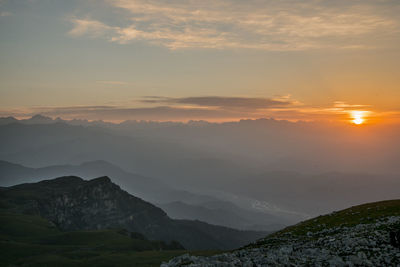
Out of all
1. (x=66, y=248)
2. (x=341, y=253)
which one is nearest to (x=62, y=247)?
(x=66, y=248)

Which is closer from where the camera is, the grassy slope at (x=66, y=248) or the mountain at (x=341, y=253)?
the mountain at (x=341, y=253)

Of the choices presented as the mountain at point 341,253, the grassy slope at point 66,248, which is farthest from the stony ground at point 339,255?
the grassy slope at point 66,248

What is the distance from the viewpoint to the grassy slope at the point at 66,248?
271 ft

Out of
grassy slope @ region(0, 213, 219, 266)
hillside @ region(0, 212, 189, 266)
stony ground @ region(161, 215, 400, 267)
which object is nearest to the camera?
stony ground @ region(161, 215, 400, 267)

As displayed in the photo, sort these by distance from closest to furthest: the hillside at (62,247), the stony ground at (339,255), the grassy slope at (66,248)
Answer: the stony ground at (339,255) → the grassy slope at (66,248) → the hillside at (62,247)

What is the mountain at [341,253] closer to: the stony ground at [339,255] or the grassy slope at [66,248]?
the stony ground at [339,255]

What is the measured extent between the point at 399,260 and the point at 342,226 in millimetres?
22288

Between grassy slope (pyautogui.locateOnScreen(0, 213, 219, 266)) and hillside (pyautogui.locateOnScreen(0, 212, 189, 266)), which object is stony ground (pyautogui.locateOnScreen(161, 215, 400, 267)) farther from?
hillside (pyautogui.locateOnScreen(0, 212, 189, 266))

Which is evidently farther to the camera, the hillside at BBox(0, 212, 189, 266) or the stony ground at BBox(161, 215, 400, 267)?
the hillside at BBox(0, 212, 189, 266)

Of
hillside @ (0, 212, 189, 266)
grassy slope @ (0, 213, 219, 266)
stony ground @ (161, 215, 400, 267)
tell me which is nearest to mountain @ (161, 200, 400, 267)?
stony ground @ (161, 215, 400, 267)

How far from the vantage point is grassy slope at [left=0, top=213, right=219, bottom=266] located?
82625 mm

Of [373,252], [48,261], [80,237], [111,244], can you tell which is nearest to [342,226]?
[373,252]

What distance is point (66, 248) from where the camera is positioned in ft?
376

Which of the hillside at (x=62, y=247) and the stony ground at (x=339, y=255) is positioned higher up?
the stony ground at (x=339, y=255)
